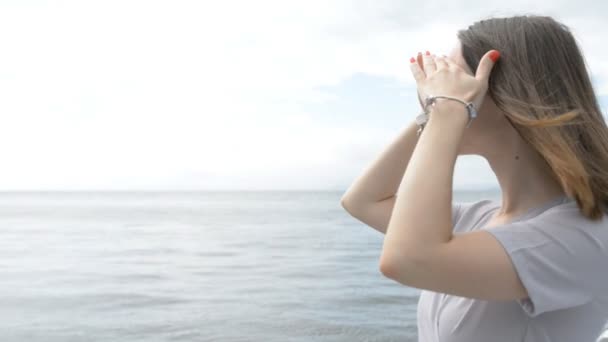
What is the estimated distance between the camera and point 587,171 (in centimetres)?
136

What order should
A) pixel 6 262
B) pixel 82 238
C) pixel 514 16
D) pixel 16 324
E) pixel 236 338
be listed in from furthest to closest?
pixel 82 238
pixel 6 262
pixel 16 324
pixel 236 338
pixel 514 16

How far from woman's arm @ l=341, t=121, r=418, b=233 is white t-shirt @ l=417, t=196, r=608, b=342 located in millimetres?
403

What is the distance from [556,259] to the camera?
52.0 inches

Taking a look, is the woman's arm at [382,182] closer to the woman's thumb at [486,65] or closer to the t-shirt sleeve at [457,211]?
the t-shirt sleeve at [457,211]

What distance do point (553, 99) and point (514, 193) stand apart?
257 millimetres

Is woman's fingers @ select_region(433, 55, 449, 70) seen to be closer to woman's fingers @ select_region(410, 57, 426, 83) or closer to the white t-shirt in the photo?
woman's fingers @ select_region(410, 57, 426, 83)

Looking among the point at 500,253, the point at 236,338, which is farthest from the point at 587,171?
the point at 236,338

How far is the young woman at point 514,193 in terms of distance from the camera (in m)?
1.28

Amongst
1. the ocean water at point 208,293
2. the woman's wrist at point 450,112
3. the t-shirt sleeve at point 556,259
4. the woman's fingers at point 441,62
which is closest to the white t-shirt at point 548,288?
the t-shirt sleeve at point 556,259

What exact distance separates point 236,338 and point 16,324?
10.8 ft

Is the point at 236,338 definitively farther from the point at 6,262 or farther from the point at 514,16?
the point at 6,262

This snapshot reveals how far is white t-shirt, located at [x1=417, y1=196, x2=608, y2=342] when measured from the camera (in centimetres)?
131

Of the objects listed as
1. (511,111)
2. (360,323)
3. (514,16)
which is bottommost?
(360,323)

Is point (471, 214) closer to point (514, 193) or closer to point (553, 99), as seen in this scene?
point (514, 193)
